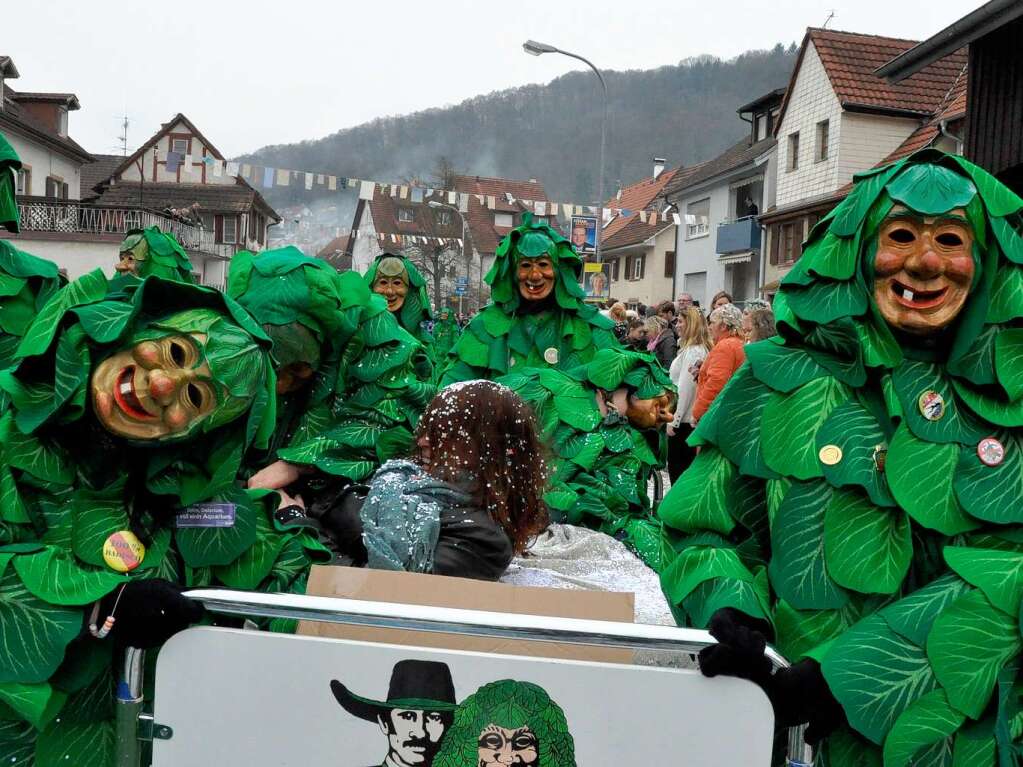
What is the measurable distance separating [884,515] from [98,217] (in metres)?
28.4

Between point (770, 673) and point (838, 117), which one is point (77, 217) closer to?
point (838, 117)

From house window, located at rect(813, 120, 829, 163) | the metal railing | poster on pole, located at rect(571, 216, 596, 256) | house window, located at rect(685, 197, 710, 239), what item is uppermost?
house window, located at rect(813, 120, 829, 163)

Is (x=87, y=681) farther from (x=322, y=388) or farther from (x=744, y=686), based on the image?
(x=322, y=388)

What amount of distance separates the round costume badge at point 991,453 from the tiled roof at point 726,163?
25.0m

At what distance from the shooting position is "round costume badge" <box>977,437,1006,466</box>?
203cm

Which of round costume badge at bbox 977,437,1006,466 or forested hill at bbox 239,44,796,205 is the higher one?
forested hill at bbox 239,44,796,205

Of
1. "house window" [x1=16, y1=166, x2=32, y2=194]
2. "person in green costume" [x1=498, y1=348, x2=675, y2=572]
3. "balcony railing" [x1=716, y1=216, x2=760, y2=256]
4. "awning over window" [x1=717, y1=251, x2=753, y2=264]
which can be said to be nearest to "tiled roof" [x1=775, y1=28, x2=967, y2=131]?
"balcony railing" [x1=716, y1=216, x2=760, y2=256]

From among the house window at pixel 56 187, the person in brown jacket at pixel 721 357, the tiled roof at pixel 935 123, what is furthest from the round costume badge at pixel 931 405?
the house window at pixel 56 187

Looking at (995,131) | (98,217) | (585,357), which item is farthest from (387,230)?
(585,357)

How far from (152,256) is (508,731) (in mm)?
4967

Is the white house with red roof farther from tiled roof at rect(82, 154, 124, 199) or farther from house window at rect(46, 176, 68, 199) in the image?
tiled roof at rect(82, 154, 124, 199)

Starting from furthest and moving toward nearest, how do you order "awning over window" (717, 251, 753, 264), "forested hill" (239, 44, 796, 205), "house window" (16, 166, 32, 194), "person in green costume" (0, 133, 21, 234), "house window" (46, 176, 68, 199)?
"forested hill" (239, 44, 796, 205), "house window" (46, 176, 68, 199), "house window" (16, 166, 32, 194), "awning over window" (717, 251, 753, 264), "person in green costume" (0, 133, 21, 234)

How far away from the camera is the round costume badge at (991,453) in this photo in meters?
2.03

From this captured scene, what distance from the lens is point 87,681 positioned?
2051mm
